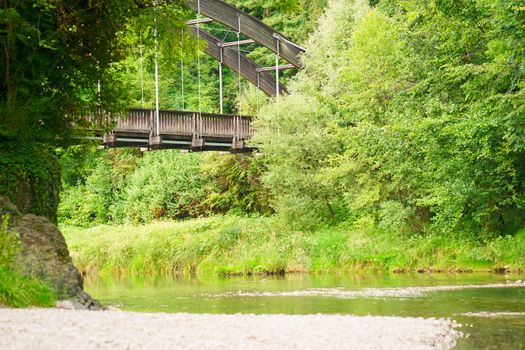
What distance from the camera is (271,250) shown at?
28.6 metres

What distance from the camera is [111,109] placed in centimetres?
1769

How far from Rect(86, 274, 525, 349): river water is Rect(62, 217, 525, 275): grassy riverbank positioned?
1.63 m

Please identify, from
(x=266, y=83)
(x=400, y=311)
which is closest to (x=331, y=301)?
(x=400, y=311)

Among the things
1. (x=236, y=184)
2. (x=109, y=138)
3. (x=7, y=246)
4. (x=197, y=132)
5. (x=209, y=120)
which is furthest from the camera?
(x=236, y=184)

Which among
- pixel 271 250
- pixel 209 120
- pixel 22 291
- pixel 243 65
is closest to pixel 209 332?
pixel 22 291

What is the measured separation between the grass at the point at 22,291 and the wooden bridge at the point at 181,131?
17911mm

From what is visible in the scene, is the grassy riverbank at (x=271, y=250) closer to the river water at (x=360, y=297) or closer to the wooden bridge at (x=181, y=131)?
the river water at (x=360, y=297)

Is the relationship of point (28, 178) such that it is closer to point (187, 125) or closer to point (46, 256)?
point (46, 256)

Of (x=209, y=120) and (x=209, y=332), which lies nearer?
(x=209, y=332)

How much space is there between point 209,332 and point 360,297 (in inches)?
313

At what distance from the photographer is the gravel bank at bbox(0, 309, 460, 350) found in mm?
7641

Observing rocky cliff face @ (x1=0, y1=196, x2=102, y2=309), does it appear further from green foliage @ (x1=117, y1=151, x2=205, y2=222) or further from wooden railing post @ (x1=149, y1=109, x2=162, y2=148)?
green foliage @ (x1=117, y1=151, x2=205, y2=222)

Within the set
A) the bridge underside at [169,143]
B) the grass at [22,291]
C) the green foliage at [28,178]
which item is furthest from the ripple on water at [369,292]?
the bridge underside at [169,143]

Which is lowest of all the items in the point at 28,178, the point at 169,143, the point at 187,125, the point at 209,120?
the point at 28,178
